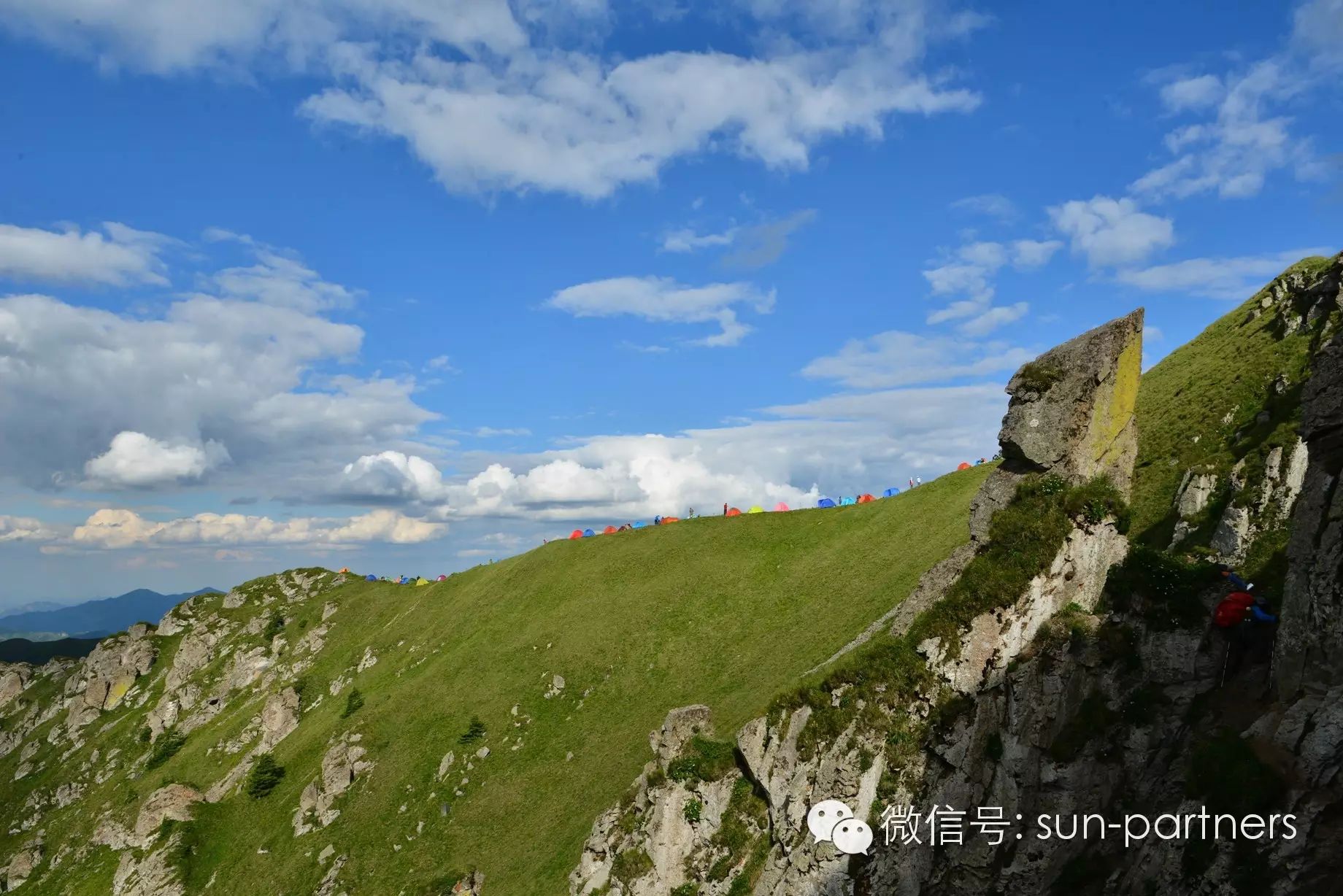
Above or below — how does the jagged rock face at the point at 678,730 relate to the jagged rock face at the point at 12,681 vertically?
above

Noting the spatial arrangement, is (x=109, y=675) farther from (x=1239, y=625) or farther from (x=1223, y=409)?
(x=1223, y=409)

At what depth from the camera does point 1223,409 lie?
57125 mm

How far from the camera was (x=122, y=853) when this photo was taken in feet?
266

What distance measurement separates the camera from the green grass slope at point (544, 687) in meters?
51.7

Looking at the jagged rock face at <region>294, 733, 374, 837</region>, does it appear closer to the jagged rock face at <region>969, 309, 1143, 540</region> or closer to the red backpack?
the jagged rock face at <region>969, 309, 1143, 540</region>

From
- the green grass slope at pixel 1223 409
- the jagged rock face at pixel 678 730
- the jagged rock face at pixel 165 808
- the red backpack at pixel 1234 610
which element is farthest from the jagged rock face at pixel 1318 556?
the jagged rock face at pixel 165 808

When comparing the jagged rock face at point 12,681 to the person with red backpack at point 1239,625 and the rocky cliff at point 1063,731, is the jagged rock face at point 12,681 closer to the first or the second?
the rocky cliff at point 1063,731

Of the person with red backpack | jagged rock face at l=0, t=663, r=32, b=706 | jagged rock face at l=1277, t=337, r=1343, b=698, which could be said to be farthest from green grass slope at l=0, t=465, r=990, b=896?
jagged rock face at l=0, t=663, r=32, b=706

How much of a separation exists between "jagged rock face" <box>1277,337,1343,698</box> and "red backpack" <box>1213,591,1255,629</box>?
2461 mm

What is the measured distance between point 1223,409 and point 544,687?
213ft

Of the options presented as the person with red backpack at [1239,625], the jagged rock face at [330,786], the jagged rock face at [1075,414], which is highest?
the jagged rock face at [1075,414]

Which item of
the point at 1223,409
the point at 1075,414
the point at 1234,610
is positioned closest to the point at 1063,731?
the point at 1234,610

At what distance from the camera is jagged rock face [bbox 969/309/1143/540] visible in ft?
104

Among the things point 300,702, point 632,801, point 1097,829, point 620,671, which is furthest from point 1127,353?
point 300,702
